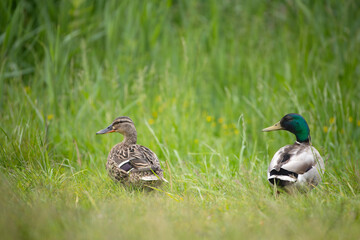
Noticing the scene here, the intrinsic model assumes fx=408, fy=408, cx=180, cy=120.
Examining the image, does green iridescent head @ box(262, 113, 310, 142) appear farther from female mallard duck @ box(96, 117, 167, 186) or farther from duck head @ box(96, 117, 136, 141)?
Result: duck head @ box(96, 117, 136, 141)

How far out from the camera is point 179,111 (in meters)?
6.26

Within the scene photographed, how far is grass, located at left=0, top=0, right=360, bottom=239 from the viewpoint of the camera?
3309 mm

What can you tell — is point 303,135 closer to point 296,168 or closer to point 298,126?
point 298,126

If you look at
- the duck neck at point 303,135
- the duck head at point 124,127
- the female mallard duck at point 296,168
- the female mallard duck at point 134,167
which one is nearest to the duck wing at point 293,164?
the female mallard duck at point 296,168

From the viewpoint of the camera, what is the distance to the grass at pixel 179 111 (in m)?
3.31

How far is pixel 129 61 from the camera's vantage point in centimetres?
707

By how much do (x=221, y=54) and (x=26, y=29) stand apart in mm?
3549

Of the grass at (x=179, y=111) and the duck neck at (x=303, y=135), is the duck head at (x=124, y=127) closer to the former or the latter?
the grass at (x=179, y=111)

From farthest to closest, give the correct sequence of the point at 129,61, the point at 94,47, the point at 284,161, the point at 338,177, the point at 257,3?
1. the point at 257,3
2. the point at 94,47
3. the point at 129,61
4. the point at 338,177
5. the point at 284,161

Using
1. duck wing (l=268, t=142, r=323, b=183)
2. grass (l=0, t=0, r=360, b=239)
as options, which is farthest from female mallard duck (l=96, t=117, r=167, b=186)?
duck wing (l=268, t=142, r=323, b=183)

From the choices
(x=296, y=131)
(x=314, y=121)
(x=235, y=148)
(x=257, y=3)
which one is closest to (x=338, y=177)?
(x=296, y=131)

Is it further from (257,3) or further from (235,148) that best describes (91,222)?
(257,3)

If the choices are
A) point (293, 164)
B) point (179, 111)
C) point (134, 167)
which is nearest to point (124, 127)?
point (134, 167)

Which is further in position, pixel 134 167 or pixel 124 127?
pixel 124 127
